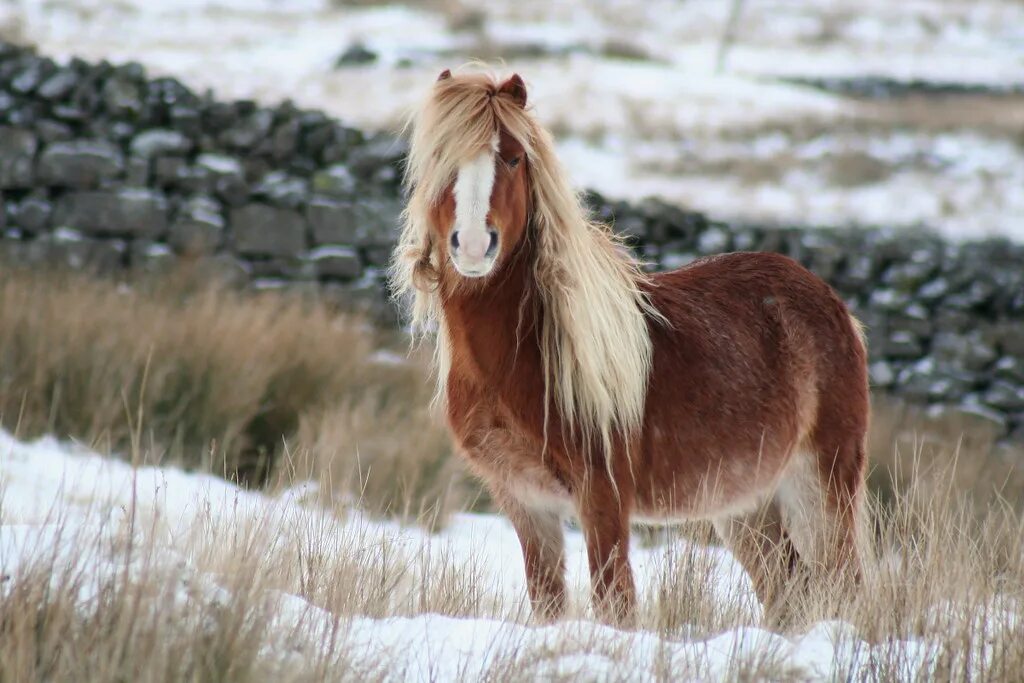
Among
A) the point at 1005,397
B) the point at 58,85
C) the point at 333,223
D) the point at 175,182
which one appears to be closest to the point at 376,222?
the point at 333,223

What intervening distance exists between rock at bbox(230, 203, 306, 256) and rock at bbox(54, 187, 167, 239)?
602 millimetres

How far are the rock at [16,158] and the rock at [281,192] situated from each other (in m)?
1.65

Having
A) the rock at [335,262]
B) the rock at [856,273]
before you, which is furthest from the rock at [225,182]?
the rock at [856,273]

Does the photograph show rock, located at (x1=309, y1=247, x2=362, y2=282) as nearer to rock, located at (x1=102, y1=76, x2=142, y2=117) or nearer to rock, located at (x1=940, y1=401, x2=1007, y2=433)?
rock, located at (x1=102, y1=76, x2=142, y2=117)

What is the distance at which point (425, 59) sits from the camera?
23500mm

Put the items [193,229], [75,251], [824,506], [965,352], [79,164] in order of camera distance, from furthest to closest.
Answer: [965,352] → [193,229] → [79,164] → [75,251] → [824,506]

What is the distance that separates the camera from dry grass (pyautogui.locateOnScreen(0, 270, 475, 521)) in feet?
18.3

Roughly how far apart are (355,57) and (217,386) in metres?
17.9

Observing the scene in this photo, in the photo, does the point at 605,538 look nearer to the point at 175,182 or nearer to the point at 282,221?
the point at 282,221

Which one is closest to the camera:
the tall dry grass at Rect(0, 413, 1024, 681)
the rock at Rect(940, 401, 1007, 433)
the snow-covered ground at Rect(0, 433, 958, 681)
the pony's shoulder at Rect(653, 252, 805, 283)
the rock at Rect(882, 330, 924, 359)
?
the tall dry grass at Rect(0, 413, 1024, 681)

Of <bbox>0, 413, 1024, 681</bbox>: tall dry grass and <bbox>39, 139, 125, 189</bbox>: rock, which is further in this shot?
<bbox>39, 139, 125, 189</bbox>: rock

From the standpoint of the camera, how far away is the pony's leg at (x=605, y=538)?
10.2 ft

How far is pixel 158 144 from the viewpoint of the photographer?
27.3ft

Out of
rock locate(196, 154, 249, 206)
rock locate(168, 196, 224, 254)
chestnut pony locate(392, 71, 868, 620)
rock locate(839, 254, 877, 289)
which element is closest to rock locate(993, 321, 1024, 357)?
rock locate(839, 254, 877, 289)
